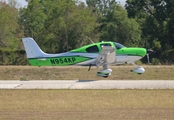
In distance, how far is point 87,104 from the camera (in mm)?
13453

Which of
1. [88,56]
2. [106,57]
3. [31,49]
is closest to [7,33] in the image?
[31,49]

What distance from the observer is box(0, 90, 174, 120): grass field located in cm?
1138

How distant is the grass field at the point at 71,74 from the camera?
26297 millimetres

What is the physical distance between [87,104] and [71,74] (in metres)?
14.3

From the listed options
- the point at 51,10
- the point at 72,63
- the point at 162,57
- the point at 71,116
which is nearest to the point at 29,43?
the point at 72,63

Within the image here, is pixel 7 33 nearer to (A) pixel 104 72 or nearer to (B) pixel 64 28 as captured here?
(B) pixel 64 28

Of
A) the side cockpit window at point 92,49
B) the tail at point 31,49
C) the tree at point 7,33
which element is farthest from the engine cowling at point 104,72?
the tree at point 7,33

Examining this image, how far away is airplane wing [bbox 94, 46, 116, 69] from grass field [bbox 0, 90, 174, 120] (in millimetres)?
6678

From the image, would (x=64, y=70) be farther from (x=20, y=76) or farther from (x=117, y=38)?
(x=117, y=38)

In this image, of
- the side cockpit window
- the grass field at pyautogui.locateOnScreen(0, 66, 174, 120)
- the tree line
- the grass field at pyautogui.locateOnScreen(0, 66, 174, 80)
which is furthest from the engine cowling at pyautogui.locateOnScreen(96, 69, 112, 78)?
the tree line

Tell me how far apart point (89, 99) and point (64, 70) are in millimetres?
14305

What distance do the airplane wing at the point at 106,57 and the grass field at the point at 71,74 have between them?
1.79m

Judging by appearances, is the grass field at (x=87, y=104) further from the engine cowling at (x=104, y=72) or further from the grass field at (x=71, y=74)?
the grass field at (x=71, y=74)

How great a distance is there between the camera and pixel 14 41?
4997cm
